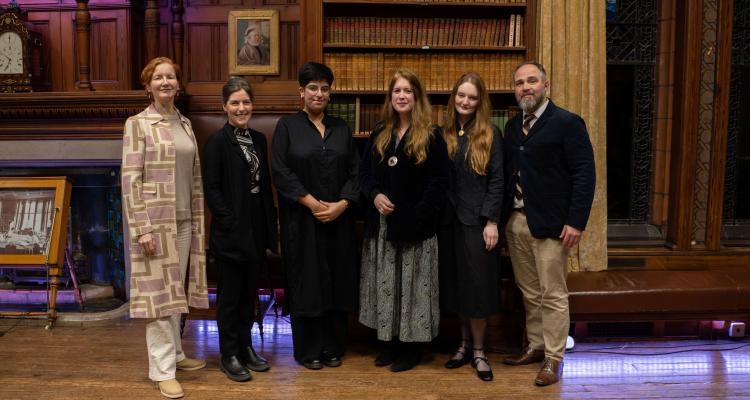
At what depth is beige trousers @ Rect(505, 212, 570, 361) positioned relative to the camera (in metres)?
3.21

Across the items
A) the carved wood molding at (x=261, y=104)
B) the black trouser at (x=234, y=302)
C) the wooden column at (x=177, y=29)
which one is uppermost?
the wooden column at (x=177, y=29)

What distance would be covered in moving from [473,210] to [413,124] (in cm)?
51

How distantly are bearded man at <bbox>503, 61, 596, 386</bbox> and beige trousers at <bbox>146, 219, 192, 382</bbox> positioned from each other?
5.20 feet

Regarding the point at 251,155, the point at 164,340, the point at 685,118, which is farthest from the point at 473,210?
the point at 685,118

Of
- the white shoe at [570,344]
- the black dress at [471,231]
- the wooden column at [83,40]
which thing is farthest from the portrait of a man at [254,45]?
the white shoe at [570,344]

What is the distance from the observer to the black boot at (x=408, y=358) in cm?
335

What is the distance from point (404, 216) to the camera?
320 centimetres

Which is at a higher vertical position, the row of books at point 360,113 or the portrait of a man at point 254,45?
the portrait of a man at point 254,45

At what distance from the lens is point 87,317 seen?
4191mm

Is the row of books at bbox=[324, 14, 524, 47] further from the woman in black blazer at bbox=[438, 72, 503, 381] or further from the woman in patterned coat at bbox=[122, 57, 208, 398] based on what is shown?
the woman in patterned coat at bbox=[122, 57, 208, 398]

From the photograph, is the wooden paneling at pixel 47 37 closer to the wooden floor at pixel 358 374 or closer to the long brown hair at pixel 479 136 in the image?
the wooden floor at pixel 358 374

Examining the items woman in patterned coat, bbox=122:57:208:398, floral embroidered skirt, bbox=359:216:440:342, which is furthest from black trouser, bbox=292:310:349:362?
woman in patterned coat, bbox=122:57:208:398

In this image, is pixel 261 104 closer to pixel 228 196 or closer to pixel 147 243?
pixel 228 196

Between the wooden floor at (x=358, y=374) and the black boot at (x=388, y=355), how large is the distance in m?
0.04
